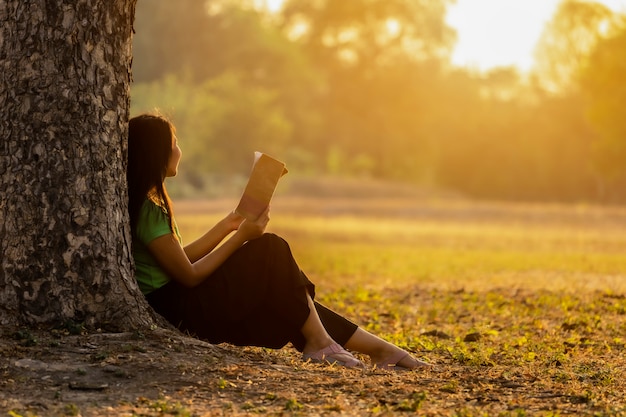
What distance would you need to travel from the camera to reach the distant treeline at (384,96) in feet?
145

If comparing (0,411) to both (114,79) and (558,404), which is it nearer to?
(114,79)

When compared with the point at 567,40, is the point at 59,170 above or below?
below

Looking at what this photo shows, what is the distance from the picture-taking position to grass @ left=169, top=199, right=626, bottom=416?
17.9 ft

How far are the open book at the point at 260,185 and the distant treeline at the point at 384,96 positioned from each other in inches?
1236

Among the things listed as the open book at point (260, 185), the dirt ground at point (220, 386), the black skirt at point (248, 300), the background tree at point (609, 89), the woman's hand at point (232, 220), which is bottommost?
the dirt ground at point (220, 386)

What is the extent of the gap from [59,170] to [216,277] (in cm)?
105

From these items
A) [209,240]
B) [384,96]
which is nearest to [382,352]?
[209,240]

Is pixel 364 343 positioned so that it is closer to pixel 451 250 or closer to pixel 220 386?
pixel 220 386

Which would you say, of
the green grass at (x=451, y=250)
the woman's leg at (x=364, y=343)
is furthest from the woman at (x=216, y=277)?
the green grass at (x=451, y=250)

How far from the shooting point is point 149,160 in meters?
6.00

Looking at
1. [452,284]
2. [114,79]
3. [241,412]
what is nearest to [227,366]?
[241,412]

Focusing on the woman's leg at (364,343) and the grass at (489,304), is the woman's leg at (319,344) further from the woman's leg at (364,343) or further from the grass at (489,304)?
the grass at (489,304)

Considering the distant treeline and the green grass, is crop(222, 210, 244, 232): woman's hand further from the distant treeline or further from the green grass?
the distant treeline

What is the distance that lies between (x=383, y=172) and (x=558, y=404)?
197ft
